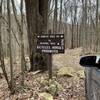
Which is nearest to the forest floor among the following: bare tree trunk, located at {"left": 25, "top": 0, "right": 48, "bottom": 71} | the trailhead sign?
bare tree trunk, located at {"left": 25, "top": 0, "right": 48, "bottom": 71}

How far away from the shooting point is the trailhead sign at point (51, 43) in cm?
860

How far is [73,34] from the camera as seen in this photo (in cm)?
3447

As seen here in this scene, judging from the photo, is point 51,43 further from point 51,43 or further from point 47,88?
point 47,88

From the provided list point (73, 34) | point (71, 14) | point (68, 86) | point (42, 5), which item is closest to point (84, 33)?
point (71, 14)

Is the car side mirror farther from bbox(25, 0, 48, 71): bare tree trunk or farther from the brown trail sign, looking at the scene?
bbox(25, 0, 48, 71): bare tree trunk

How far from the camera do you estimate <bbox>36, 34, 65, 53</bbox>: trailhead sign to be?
860 centimetres

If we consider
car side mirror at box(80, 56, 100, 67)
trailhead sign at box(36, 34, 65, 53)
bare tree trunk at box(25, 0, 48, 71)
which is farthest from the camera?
bare tree trunk at box(25, 0, 48, 71)

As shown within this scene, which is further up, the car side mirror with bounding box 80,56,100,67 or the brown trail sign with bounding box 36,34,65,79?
the car side mirror with bounding box 80,56,100,67

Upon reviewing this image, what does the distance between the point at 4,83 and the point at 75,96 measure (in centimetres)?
289

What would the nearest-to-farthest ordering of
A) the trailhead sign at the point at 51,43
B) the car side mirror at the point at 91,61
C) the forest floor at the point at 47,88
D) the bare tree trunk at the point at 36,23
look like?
1. the car side mirror at the point at 91,61
2. the forest floor at the point at 47,88
3. the trailhead sign at the point at 51,43
4. the bare tree trunk at the point at 36,23

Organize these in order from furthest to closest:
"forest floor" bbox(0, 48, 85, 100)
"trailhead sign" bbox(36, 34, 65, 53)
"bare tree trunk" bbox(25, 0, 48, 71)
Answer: "bare tree trunk" bbox(25, 0, 48, 71) → "trailhead sign" bbox(36, 34, 65, 53) → "forest floor" bbox(0, 48, 85, 100)

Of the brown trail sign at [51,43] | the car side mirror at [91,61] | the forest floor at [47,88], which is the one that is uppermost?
the car side mirror at [91,61]

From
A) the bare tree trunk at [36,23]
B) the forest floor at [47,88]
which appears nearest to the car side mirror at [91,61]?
the forest floor at [47,88]

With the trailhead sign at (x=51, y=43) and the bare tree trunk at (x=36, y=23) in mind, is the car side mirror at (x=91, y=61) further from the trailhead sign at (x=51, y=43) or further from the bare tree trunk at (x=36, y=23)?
the bare tree trunk at (x=36, y=23)
